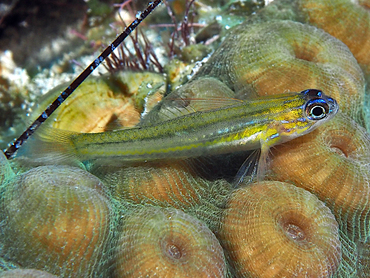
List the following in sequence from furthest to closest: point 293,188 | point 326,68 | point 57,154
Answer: point 326,68, point 57,154, point 293,188

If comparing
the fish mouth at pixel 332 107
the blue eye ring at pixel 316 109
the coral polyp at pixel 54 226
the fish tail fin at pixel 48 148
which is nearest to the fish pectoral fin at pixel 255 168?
the blue eye ring at pixel 316 109

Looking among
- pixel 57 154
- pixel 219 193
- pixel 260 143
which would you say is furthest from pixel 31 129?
pixel 260 143

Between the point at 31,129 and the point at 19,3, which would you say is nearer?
the point at 31,129

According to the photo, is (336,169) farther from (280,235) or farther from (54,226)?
(54,226)

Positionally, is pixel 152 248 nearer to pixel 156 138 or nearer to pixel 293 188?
pixel 156 138

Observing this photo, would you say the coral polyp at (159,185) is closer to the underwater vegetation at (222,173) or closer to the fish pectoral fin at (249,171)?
the underwater vegetation at (222,173)

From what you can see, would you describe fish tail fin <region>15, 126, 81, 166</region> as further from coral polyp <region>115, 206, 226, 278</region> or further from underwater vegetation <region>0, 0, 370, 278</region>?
coral polyp <region>115, 206, 226, 278</region>

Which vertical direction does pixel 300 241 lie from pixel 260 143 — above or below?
below

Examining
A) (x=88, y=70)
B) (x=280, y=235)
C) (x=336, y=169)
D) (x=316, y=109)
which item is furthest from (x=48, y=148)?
(x=336, y=169)
